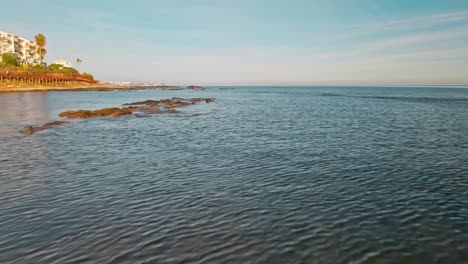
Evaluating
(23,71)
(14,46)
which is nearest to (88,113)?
(23,71)

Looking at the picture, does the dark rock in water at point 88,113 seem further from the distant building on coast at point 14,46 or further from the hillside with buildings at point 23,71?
the distant building on coast at point 14,46

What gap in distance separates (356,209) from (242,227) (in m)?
5.01

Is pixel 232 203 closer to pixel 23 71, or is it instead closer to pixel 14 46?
pixel 23 71

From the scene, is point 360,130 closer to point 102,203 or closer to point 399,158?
point 399,158

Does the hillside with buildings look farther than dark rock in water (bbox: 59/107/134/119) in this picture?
Yes

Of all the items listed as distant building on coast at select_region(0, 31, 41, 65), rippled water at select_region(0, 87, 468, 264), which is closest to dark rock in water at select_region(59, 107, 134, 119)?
rippled water at select_region(0, 87, 468, 264)

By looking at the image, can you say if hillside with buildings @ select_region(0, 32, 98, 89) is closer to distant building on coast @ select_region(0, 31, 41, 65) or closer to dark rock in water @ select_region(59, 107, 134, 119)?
distant building on coast @ select_region(0, 31, 41, 65)

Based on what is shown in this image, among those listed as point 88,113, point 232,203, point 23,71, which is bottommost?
point 232,203

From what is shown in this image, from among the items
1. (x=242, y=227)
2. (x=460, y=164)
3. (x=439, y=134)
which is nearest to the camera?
(x=242, y=227)

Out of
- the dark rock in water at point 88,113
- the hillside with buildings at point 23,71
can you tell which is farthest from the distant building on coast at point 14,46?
the dark rock in water at point 88,113

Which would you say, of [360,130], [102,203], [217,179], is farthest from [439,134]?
[102,203]

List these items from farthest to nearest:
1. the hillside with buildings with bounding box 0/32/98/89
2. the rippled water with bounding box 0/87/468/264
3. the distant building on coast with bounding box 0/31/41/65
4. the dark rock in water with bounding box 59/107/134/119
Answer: the distant building on coast with bounding box 0/31/41/65
the hillside with buildings with bounding box 0/32/98/89
the dark rock in water with bounding box 59/107/134/119
the rippled water with bounding box 0/87/468/264

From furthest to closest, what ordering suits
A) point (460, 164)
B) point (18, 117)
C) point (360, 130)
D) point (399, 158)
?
point (18, 117), point (360, 130), point (399, 158), point (460, 164)

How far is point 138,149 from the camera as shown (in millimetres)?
22703
